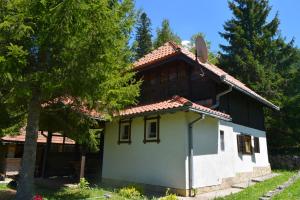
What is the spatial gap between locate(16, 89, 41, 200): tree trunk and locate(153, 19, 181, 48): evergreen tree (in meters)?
33.1

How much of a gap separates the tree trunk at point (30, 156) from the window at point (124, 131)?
5467 mm

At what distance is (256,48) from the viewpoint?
30.0 metres

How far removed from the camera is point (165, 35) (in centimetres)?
4103

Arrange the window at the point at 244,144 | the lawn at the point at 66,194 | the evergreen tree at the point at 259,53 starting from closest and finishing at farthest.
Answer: the lawn at the point at 66,194
the window at the point at 244,144
the evergreen tree at the point at 259,53

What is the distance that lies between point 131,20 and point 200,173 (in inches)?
240

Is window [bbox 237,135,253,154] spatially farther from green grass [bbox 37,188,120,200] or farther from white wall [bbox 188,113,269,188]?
green grass [bbox 37,188,120,200]

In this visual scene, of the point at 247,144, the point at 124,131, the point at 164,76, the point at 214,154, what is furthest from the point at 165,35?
the point at 214,154

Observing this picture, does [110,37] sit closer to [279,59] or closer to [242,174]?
[242,174]

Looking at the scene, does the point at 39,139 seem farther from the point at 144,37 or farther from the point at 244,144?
the point at 144,37

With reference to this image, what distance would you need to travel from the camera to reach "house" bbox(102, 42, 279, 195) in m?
11.0

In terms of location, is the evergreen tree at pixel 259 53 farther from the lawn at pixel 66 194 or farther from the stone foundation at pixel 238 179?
the lawn at pixel 66 194

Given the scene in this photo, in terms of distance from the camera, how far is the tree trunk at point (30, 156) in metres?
7.97

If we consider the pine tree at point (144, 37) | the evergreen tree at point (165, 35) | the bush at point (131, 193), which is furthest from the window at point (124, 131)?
the pine tree at point (144, 37)

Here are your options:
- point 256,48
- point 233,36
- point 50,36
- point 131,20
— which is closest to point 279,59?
point 256,48
